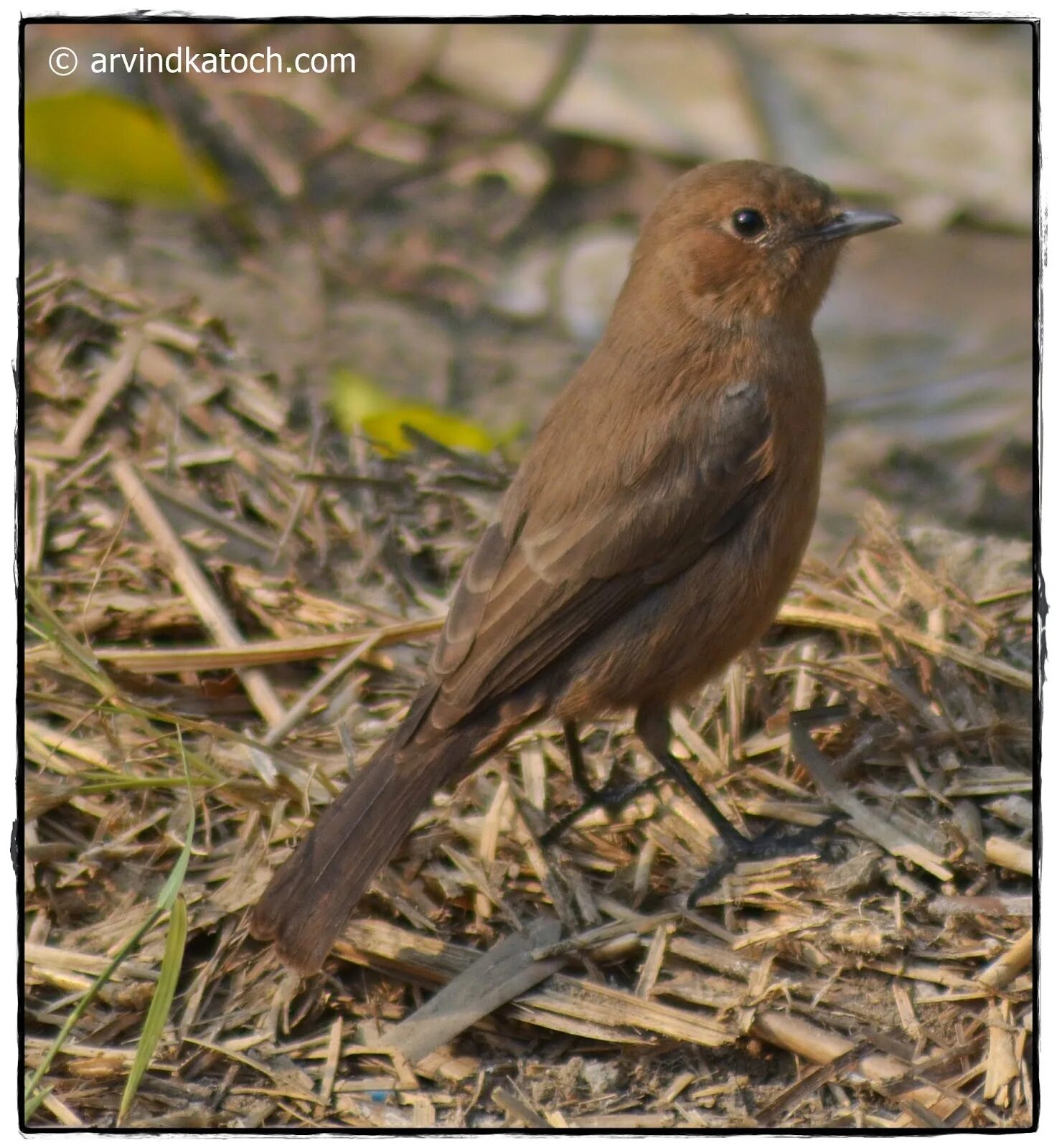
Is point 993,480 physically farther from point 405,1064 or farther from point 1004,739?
point 405,1064

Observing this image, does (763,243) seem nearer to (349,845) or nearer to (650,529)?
(650,529)

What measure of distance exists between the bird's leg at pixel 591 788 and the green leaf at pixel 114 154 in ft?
10.9

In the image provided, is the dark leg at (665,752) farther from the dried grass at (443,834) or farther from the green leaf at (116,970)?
the green leaf at (116,970)

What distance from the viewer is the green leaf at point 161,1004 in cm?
378

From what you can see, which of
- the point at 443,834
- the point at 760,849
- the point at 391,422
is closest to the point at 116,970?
the point at 443,834

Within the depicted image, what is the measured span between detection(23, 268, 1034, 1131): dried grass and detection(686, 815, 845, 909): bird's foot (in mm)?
53

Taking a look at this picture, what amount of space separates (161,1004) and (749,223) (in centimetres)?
294

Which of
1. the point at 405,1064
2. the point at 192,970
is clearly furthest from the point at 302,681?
the point at 405,1064

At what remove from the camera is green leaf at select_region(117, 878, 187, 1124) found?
3.78 metres

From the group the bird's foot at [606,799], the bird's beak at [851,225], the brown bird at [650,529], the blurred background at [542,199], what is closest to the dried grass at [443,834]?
the bird's foot at [606,799]

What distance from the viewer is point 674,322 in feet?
16.6

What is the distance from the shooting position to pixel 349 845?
13.6 ft

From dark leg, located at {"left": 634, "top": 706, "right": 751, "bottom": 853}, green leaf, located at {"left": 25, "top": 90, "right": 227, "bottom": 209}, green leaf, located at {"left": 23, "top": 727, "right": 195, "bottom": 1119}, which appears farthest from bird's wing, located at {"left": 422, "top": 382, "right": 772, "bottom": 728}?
green leaf, located at {"left": 25, "top": 90, "right": 227, "bottom": 209}

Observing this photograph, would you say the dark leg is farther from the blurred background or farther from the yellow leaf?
the blurred background
